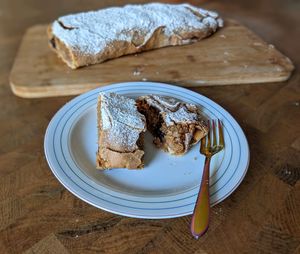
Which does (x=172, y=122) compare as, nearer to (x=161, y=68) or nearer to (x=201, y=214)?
(x=201, y=214)

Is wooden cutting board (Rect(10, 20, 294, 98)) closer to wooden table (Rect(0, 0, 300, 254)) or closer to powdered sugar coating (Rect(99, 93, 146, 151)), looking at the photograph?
wooden table (Rect(0, 0, 300, 254))

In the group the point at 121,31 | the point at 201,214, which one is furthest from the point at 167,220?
the point at 121,31

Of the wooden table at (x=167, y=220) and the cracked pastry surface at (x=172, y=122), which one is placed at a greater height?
the cracked pastry surface at (x=172, y=122)

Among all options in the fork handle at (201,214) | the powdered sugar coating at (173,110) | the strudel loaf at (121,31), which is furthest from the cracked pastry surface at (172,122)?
the strudel loaf at (121,31)

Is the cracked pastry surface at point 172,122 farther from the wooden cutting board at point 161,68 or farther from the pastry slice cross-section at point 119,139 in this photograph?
the wooden cutting board at point 161,68

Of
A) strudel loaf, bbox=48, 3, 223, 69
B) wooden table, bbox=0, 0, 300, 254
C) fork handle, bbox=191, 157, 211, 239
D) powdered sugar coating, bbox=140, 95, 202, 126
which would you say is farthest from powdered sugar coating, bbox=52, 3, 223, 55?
fork handle, bbox=191, 157, 211, 239

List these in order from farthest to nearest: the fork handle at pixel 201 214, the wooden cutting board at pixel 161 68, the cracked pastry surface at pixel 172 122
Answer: the wooden cutting board at pixel 161 68
the cracked pastry surface at pixel 172 122
the fork handle at pixel 201 214
